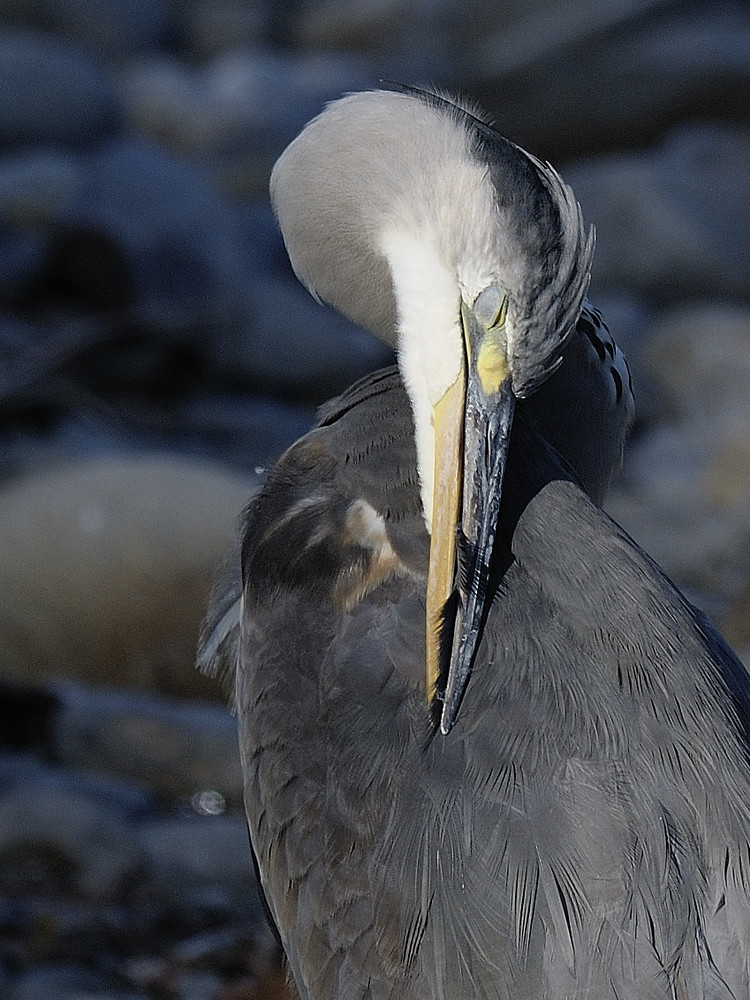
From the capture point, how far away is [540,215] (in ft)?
8.66

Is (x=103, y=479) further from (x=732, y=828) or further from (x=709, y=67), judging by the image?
(x=709, y=67)

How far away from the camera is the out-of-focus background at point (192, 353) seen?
466 cm

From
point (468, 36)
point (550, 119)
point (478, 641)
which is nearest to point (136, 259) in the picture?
point (550, 119)

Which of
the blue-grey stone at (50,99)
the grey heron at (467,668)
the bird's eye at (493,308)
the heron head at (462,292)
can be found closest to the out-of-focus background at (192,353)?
the blue-grey stone at (50,99)

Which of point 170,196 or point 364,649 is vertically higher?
point 364,649

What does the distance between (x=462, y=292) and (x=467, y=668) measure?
62 centimetres

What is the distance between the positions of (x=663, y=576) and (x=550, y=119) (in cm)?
1307

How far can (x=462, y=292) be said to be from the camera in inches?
107

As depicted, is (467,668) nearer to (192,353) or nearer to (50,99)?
(192,353)

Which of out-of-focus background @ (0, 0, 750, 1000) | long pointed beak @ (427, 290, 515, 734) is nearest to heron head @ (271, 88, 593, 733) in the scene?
long pointed beak @ (427, 290, 515, 734)

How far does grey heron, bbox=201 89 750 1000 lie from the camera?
241 cm

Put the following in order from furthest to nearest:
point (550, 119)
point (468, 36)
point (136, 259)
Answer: point (468, 36), point (550, 119), point (136, 259)

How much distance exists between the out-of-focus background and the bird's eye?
123cm

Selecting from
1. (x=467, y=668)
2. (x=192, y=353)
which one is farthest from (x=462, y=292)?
(x=192, y=353)
